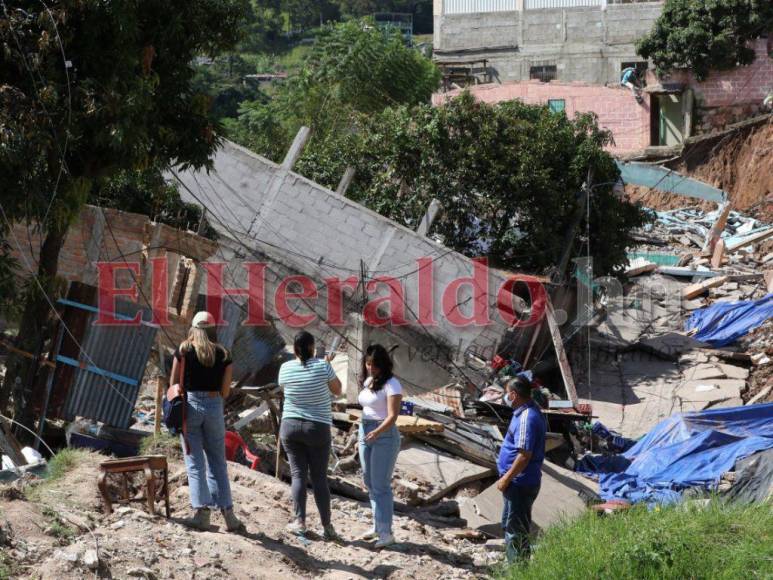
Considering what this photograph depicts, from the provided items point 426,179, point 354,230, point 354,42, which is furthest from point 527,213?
point 354,42

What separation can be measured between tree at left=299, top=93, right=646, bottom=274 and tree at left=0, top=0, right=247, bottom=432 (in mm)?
8718

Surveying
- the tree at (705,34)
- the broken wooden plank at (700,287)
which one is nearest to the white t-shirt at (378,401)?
the broken wooden plank at (700,287)

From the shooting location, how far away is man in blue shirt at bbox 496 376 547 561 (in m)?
6.74

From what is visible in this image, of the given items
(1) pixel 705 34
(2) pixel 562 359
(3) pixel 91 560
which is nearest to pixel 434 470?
(3) pixel 91 560

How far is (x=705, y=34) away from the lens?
102ft

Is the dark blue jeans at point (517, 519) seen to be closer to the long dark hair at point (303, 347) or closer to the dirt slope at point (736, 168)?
the long dark hair at point (303, 347)

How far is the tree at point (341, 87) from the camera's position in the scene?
29125 mm

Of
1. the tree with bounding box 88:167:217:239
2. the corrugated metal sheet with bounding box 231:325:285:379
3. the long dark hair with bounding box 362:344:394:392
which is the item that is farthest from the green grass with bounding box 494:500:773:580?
the tree with bounding box 88:167:217:239

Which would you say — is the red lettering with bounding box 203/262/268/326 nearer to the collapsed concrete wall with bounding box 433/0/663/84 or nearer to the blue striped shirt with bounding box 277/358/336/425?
the blue striped shirt with bounding box 277/358/336/425

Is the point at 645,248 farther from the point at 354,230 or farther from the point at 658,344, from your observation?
the point at 354,230

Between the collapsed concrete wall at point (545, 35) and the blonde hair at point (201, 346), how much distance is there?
96.0 feet

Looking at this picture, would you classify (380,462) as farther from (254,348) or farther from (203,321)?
(254,348)

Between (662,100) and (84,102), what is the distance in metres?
26.9

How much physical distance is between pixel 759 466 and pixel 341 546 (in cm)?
573
